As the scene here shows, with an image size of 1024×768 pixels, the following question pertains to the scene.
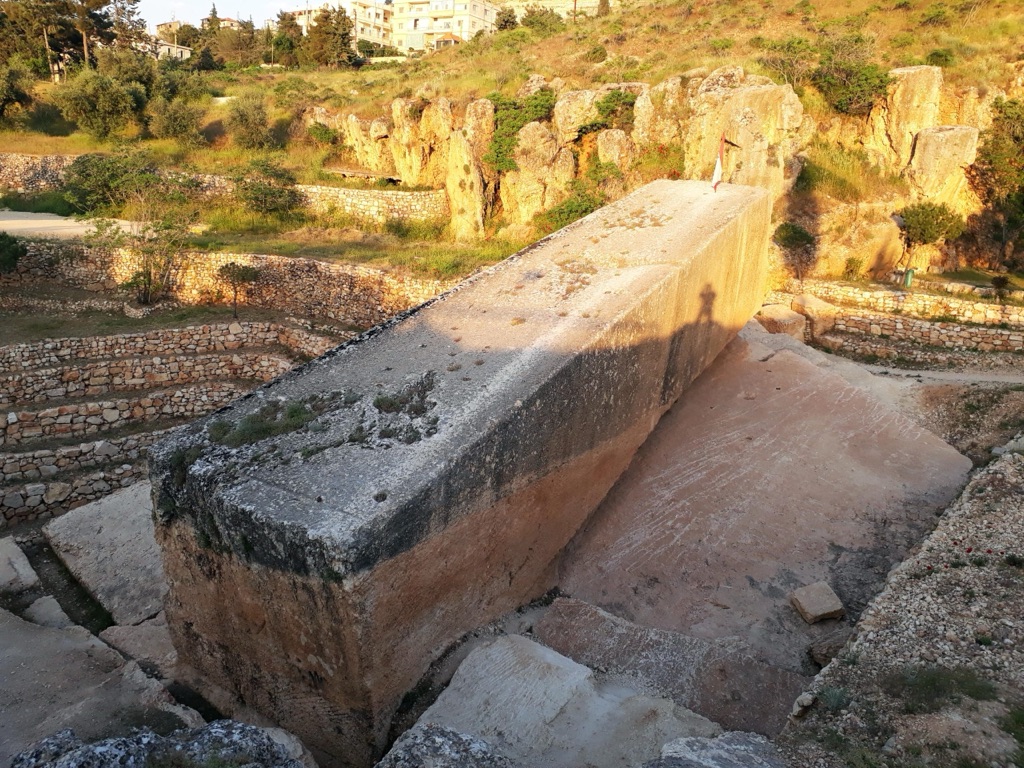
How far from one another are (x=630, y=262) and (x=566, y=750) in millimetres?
5028

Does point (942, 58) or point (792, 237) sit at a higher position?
point (942, 58)

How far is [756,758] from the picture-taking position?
3328 mm

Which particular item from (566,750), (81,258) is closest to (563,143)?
(81,258)

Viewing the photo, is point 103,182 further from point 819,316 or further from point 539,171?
point 819,316

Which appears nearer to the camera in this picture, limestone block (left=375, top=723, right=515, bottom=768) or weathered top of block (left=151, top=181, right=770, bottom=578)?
limestone block (left=375, top=723, right=515, bottom=768)

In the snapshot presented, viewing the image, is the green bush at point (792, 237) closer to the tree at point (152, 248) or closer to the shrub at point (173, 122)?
the tree at point (152, 248)

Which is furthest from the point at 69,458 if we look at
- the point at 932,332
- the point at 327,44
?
the point at 327,44

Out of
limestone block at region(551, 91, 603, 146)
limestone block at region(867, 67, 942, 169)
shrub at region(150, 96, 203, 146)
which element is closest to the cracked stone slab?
limestone block at region(551, 91, 603, 146)

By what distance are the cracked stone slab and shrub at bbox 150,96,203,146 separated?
1990cm

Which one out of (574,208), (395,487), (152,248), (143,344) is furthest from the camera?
(574,208)

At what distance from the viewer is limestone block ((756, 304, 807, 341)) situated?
12.9 m

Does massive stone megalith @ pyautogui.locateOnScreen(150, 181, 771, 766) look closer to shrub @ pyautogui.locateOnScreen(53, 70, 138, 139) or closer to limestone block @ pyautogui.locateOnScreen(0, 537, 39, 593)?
limestone block @ pyautogui.locateOnScreen(0, 537, 39, 593)

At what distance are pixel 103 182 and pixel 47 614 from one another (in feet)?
55.2

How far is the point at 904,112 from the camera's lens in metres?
19.8
